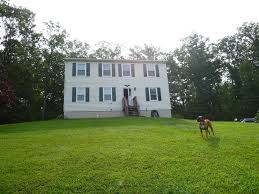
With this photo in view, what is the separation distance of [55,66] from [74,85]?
13.5 m

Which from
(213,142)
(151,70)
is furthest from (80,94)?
(213,142)

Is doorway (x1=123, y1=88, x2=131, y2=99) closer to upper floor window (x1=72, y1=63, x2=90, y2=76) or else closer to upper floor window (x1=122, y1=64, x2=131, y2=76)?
upper floor window (x1=122, y1=64, x2=131, y2=76)

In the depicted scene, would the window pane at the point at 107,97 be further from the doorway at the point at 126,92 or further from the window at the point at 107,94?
the doorway at the point at 126,92

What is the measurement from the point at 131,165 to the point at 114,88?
63.2ft

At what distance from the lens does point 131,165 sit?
9172mm

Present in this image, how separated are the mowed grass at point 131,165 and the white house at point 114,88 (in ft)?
44.4

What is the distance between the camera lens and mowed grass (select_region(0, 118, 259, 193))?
7547 mm

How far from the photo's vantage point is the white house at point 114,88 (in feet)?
89.1

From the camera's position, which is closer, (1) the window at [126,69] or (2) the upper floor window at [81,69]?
(2) the upper floor window at [81,69]

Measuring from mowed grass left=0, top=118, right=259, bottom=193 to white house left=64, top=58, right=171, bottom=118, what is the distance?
1353cm

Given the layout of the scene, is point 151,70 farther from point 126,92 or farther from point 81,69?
point 81,69

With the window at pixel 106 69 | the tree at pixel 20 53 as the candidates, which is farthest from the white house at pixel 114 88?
the tree at pixel 20 53

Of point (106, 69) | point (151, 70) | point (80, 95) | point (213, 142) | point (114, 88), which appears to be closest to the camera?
point (213, 142)

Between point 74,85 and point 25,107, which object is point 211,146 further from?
point 25,107
